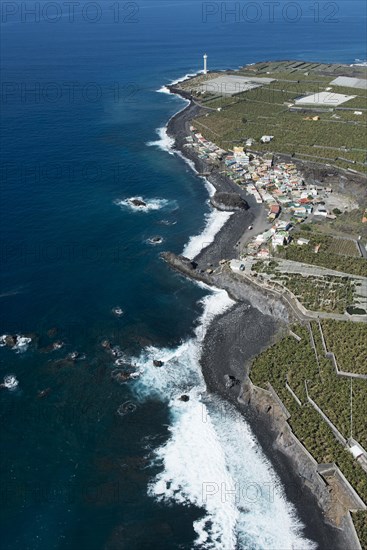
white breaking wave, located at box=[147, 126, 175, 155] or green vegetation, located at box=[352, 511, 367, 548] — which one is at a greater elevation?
white breaking wave, located at box=[147, 126, 175, 155]

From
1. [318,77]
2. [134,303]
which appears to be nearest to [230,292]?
[134,303]

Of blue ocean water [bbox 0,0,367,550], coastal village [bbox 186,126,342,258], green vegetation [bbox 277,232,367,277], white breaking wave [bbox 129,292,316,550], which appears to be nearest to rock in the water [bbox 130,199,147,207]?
blue ocean water [bbox 0,0,367,550]

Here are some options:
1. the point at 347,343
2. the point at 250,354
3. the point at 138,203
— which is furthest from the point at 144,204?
the point at 347,343

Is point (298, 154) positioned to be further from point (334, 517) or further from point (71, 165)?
point (334, 517)

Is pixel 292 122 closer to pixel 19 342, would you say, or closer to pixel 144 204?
pixel 144 204

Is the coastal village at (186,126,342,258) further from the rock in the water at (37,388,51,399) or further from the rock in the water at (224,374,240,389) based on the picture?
the rock in the water at (37,388,51,399)

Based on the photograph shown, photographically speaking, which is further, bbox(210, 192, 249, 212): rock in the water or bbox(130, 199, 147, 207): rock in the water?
bbox(130, 199, 147, 207): rock in the water
